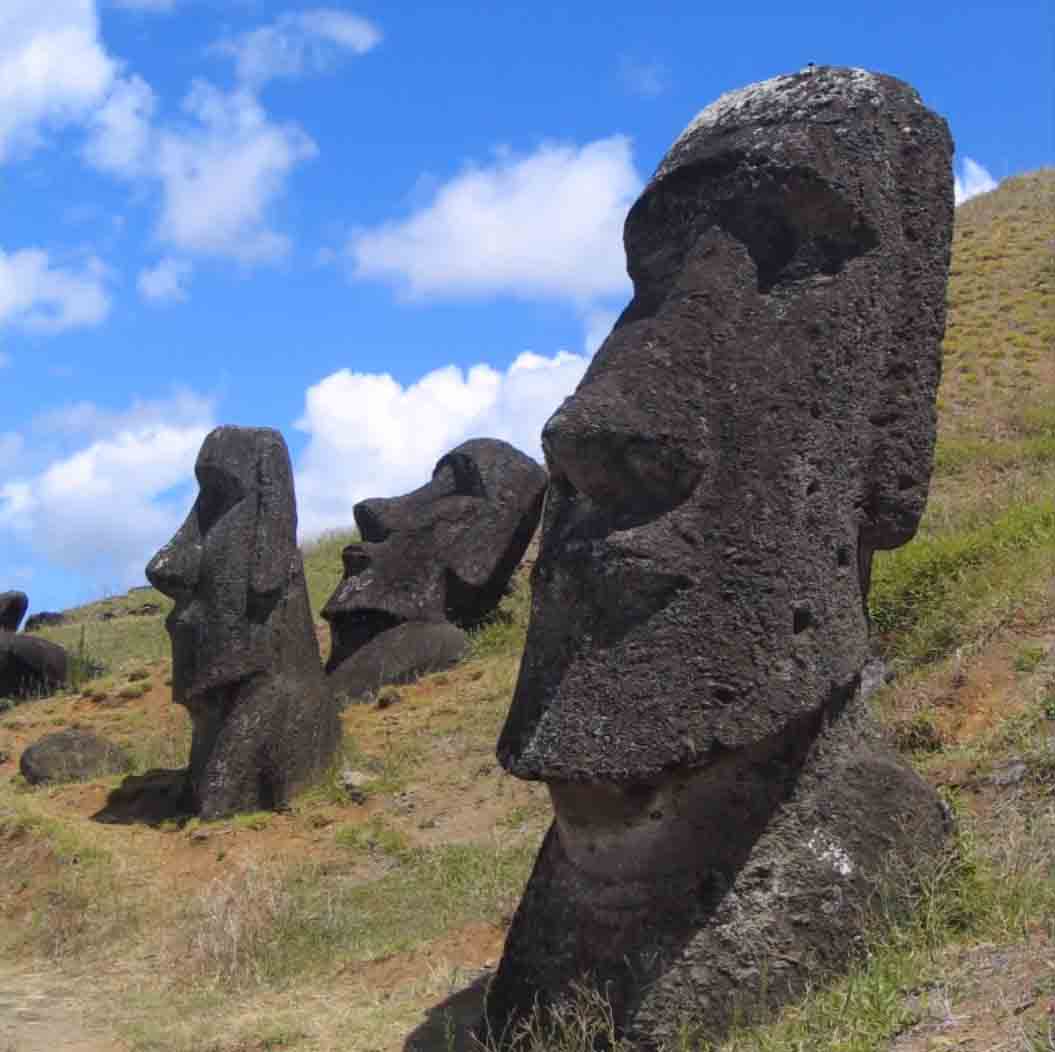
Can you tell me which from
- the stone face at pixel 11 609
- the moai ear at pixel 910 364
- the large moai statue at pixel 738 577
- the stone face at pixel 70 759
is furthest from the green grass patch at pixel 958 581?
the stone face at pixel 11 609

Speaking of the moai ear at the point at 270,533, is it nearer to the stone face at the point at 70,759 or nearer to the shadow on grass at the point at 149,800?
the shadow on grass at the point at 149,800

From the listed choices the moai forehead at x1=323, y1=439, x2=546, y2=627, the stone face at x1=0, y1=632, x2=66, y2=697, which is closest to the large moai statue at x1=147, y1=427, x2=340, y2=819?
the moai forehead at x1=323, y1=439, x2=546, y2=627

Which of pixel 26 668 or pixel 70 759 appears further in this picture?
pixel 26 668

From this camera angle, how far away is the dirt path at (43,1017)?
20.1ft

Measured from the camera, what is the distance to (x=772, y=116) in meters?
5.11

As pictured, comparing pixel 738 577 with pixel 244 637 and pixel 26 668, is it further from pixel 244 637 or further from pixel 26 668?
pixel 26 668

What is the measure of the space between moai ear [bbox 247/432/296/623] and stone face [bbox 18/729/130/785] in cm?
251

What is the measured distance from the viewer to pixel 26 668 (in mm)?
17188

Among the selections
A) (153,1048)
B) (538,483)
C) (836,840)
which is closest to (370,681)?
(538,483)

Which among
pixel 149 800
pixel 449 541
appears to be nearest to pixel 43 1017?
pixel 149 800

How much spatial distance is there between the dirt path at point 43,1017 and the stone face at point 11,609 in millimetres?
11233

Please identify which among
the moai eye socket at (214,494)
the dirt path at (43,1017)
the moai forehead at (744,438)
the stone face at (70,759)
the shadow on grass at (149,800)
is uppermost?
the moai eye socket at (214,494)

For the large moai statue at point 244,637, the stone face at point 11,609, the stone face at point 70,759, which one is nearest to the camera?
the large moai statue at point 244,637

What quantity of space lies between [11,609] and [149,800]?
830 centimetres
